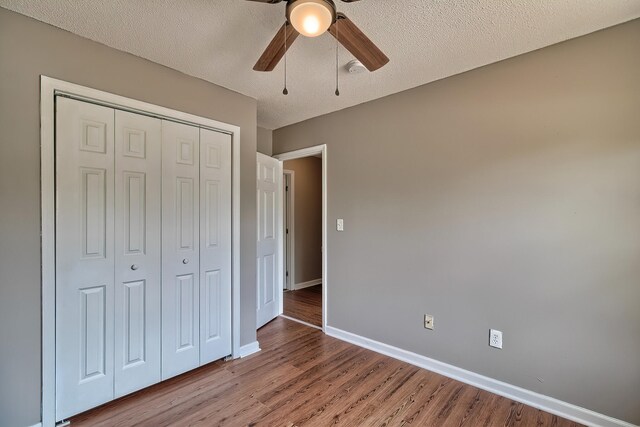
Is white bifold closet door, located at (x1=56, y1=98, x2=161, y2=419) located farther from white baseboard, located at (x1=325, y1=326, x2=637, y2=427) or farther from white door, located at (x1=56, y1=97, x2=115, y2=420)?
white baseboard, located at (x1=325, y1=326, x2=637, y2=427)

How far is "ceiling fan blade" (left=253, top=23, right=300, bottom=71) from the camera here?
1363 millimetres

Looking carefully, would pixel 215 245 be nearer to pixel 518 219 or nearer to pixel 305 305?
pixel 305 305

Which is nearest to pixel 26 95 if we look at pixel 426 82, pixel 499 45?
pixel 426 82

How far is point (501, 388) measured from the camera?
2.12 m

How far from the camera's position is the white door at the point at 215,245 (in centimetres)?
246

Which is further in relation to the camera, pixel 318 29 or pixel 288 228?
pixel 288 228

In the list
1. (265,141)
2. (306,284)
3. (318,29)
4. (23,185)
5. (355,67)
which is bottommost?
(306,284)

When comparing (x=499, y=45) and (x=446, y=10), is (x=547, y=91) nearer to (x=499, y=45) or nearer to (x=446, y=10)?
(x=499, y=45)

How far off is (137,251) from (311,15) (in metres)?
1.89

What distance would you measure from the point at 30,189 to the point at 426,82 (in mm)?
2848

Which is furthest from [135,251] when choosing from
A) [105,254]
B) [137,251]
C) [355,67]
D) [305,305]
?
[305,305]

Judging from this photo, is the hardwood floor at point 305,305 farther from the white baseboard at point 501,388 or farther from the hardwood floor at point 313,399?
the hardwood floor at point 313,399

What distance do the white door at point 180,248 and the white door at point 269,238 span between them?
3.20 feet

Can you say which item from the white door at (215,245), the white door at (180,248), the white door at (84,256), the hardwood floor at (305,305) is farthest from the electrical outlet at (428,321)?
the white door at (84,256)
